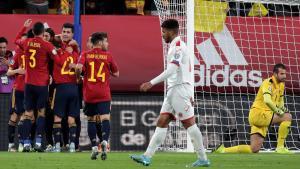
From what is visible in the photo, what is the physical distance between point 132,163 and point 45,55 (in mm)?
4555

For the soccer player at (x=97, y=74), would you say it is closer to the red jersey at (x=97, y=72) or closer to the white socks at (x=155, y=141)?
the red jersey at (x=97, y=72)

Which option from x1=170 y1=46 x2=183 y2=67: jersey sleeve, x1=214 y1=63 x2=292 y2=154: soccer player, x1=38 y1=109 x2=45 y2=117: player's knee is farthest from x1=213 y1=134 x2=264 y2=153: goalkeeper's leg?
x1=170 y1=46 x2=183 y2=67: jersey sleeve

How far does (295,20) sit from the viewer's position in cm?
2016

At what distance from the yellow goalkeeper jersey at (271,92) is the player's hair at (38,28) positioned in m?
4.29

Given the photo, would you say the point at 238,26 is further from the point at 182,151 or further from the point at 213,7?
the point at 182,151

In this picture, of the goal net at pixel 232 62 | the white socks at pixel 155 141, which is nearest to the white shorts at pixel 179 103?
the white socks at pixel 155 141

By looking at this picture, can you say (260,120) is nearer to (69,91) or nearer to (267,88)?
(267,88)

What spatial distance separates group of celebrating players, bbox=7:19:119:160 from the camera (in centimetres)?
1576

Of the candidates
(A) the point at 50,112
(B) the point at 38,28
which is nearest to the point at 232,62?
(A) the point at 50,112

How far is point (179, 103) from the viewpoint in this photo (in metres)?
12.3

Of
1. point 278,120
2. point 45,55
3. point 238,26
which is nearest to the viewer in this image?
point 45,55

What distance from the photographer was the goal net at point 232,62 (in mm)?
19047

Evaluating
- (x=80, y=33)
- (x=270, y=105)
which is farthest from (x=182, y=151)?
(x=80, y=33)

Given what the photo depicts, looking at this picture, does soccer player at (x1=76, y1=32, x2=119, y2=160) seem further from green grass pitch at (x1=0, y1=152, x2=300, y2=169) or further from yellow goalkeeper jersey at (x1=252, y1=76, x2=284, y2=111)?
yellow goalkeeper jersey at (x1=252, y1=76, x2=284, y2=111)
